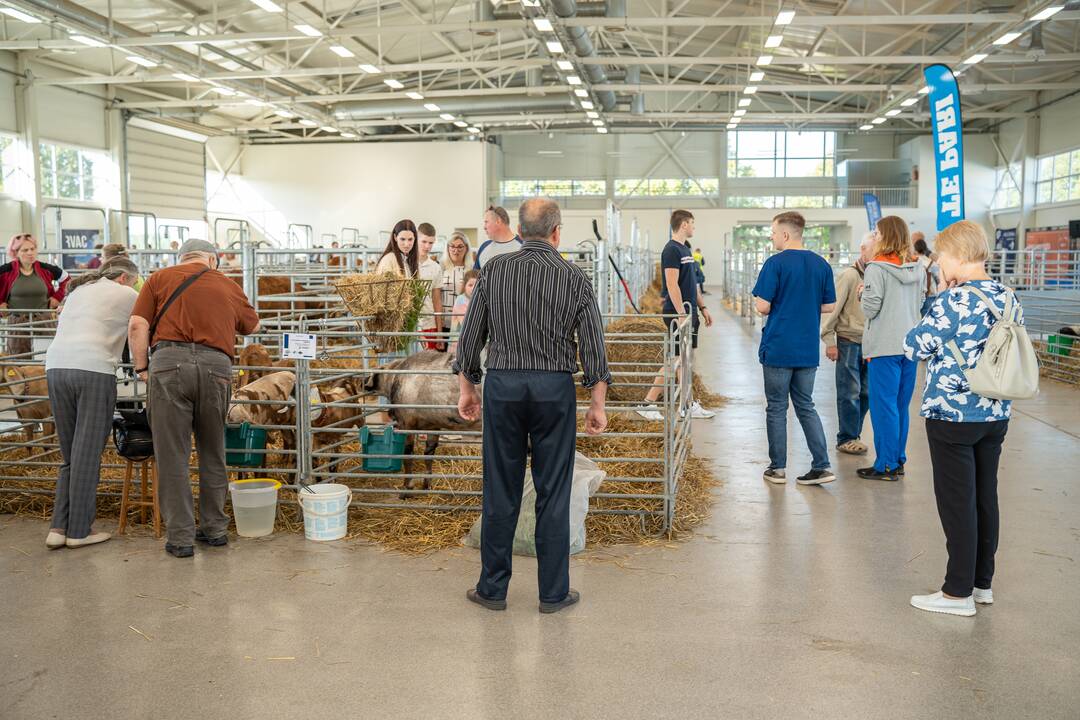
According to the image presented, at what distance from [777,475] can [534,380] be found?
2.96 m

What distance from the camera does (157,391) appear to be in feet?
14.7

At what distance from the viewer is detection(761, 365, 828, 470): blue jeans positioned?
5.82 meters

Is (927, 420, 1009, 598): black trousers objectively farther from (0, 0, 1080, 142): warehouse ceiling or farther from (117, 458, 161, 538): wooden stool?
(0, 0, 1080, 142): warehouse ceiling

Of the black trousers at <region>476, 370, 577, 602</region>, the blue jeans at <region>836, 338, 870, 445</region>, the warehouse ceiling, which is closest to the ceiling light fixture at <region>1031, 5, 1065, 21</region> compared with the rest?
the warehouse ceiling

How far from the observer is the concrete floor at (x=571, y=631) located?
3039 millimetres

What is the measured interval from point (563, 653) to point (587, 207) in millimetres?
34476

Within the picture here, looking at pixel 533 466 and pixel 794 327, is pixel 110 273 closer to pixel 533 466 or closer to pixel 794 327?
pixel 533 466

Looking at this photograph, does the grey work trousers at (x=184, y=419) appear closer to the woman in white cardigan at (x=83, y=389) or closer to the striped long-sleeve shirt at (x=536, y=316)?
the woman in white cardigan at (x=83, y=389)

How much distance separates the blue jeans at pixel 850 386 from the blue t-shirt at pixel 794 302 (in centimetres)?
97

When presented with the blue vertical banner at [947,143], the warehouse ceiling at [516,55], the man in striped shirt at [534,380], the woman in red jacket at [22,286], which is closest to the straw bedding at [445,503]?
the man in striped shirt at [534,380]

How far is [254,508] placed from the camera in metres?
4.81

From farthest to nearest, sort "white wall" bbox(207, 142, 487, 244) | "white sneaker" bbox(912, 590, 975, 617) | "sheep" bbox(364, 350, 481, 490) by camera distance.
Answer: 1. "white wall" bbox(207, 142, 487, 244)
2. "sheep" bbox(364, 350, 481, 490)
3. "white sneaker" bbox(912, 590, 975, 617)

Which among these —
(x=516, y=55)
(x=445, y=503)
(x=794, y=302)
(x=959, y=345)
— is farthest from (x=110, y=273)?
(x=516, y=55)

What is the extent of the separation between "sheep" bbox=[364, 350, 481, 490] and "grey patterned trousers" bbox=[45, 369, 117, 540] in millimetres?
1443
